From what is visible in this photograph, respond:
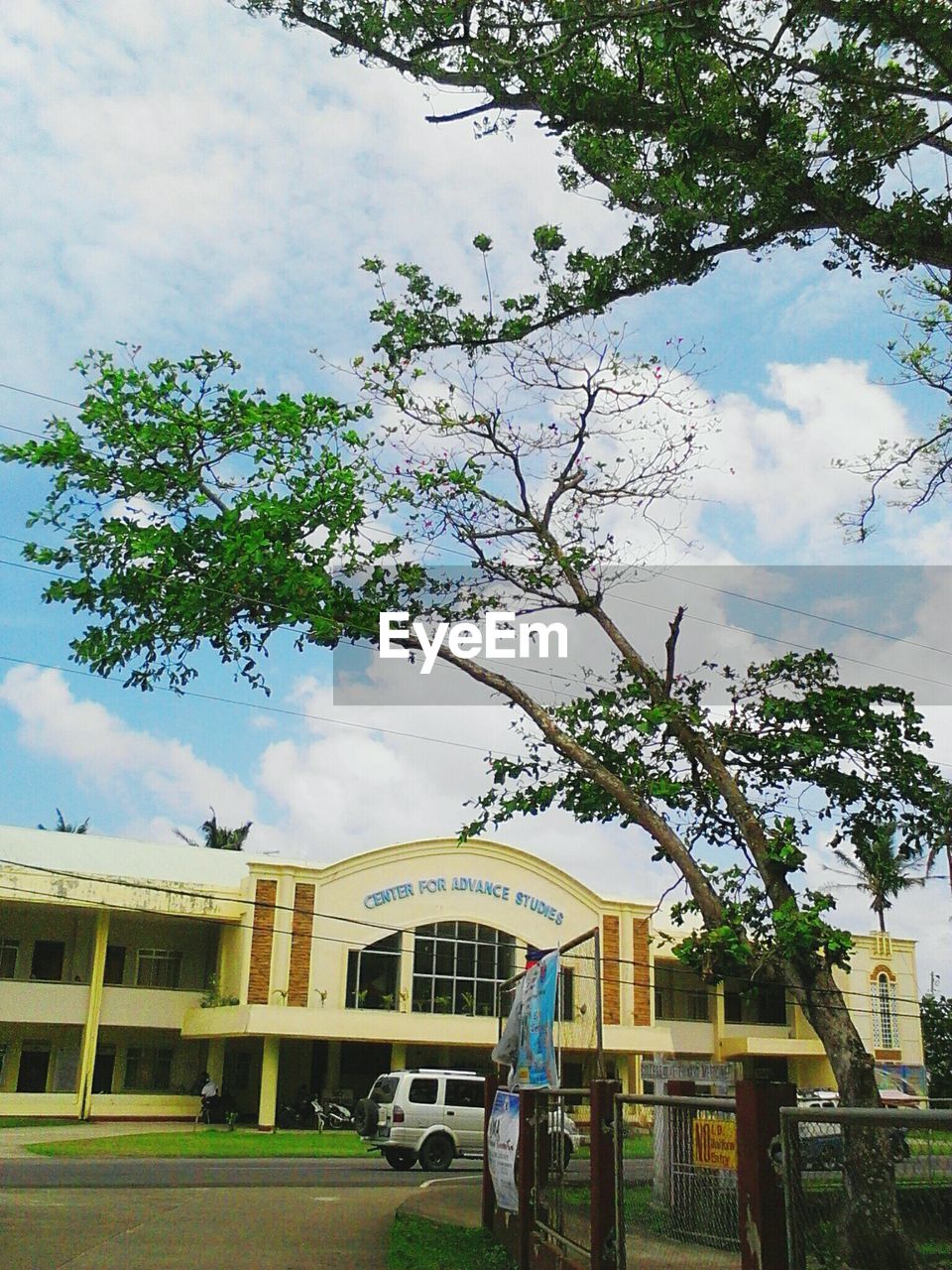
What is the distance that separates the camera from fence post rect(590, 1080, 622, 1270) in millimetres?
6758

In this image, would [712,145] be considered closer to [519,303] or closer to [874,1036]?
[519,303]

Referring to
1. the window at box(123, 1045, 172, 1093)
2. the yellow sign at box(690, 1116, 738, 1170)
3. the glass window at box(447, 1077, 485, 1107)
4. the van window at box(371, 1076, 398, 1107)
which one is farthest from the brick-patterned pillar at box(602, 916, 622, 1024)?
the yellow sign at box(690, 1116, 738, 1170)

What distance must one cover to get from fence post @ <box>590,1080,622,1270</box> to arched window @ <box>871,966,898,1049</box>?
3973cm

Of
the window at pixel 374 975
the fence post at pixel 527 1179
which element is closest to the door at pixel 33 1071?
the window at pixel 374 975

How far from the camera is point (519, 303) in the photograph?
14.2 metres

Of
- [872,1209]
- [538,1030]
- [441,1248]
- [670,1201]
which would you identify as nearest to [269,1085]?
[441,1248]

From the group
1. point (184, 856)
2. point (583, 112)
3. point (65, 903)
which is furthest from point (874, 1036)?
point (583, 112)

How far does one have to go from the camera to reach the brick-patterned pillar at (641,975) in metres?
37.9

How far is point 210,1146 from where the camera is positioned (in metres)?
25.9

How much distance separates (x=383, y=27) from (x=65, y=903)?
2567 cm

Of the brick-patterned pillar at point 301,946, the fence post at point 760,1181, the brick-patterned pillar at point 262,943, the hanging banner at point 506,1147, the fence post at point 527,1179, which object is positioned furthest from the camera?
the brick-patterned pillar at point 301,946

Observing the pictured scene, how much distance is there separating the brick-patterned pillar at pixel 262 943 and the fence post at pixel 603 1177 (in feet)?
87.2

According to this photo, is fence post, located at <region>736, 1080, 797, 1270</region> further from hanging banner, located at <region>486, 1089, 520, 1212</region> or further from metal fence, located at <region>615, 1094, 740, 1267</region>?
hanging banner, located at <region>486, 1089, 520, 1212</region>

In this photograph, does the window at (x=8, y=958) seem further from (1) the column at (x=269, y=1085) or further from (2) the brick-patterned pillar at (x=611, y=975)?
(2) the brick-patterned pillar at (x=611, y=975)
